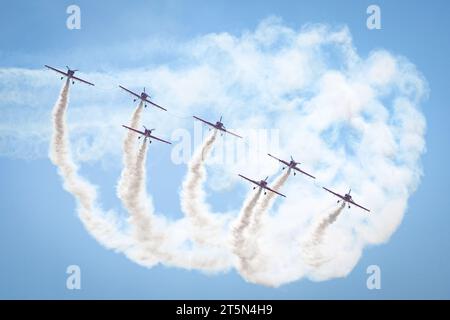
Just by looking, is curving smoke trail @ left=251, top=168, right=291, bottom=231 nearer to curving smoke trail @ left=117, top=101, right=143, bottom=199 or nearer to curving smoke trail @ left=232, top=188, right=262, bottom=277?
curving smoke trail @ left=232, top=188, right=262, bottom=277

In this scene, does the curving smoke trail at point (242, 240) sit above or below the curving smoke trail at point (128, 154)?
below

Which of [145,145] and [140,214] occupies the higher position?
[145,145]

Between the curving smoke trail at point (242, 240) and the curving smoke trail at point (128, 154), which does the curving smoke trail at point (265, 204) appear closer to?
the curving smoke trail at point (242, 240)

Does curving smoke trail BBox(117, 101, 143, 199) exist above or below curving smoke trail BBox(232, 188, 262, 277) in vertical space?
above

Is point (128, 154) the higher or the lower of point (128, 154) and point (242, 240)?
the higher
